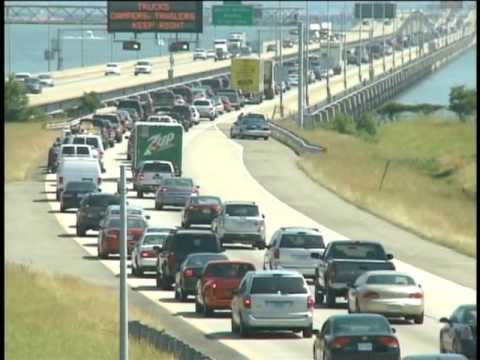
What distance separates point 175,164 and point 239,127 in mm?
26524

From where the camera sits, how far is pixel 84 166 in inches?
2763

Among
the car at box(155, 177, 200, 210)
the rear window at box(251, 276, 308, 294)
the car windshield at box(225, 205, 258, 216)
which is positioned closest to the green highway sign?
the car at box(155, 177, 200, 210)

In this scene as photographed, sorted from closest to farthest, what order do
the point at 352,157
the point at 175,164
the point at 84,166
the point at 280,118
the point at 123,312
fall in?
the point at 123,312
the point at 84,166
the point at 175,164
the point at 352,157
the point at 280,118

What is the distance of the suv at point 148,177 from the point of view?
71.8 m

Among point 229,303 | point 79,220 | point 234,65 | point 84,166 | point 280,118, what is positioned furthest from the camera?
point 234,65

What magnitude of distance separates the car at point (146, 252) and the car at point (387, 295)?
1091 cm

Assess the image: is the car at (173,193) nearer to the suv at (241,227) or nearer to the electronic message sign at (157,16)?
the suv at (241,227)

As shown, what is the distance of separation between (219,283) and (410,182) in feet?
172

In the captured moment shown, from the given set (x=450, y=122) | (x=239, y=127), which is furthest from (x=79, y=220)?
(x=450, y=122)

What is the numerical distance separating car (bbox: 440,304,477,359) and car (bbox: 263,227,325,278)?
50.1 ft

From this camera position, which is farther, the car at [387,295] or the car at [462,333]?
the car at [387,295]

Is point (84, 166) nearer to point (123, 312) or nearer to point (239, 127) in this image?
point (239, 127)

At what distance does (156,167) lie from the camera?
7269 centimetres

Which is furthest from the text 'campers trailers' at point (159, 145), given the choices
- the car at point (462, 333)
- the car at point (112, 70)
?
the car at point (112, 70)
